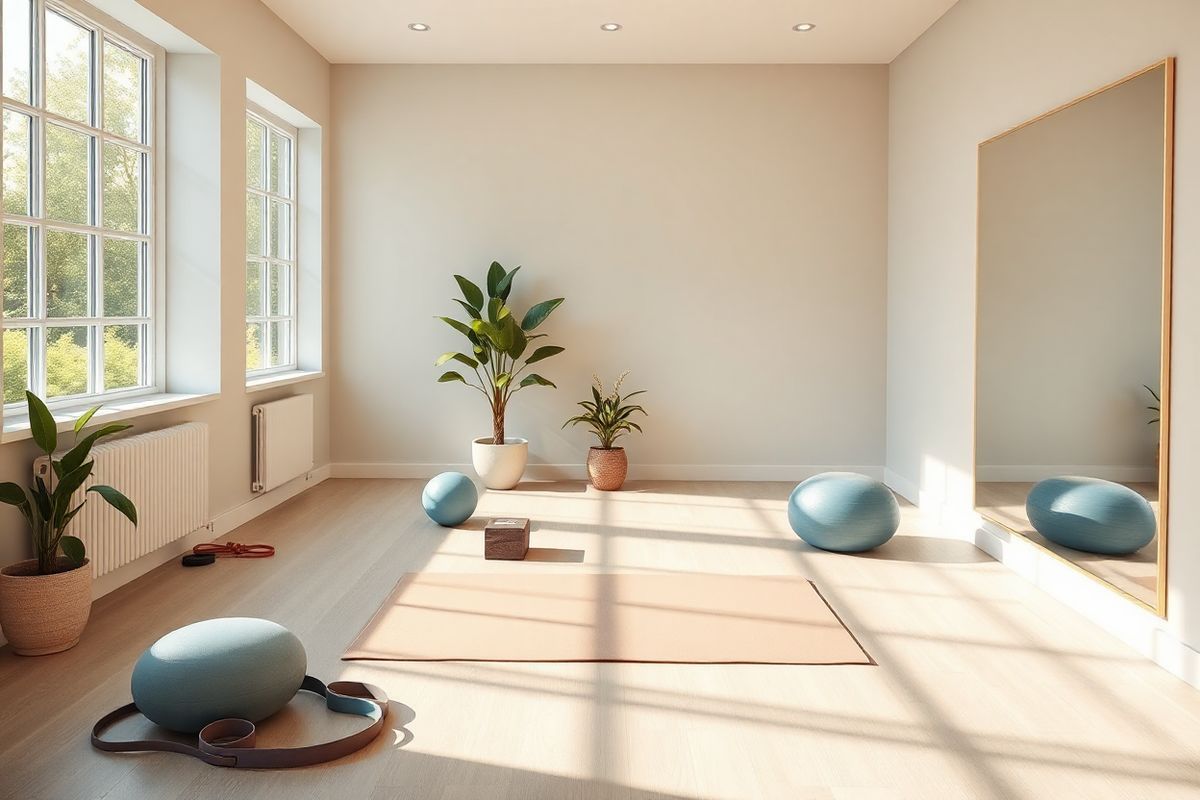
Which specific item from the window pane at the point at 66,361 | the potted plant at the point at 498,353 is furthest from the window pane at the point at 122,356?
the potted plant at the point at 498,353

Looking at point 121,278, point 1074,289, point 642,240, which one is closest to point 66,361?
point 121,278

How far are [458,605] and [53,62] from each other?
8.31 feet

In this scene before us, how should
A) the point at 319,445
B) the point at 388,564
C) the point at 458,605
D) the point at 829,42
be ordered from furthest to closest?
the point at 319,445, the point at 829,42, the point at 388,564, the point at 458,605

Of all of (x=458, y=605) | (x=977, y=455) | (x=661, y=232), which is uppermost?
(x=661, y=232)

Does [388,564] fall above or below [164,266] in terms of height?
below

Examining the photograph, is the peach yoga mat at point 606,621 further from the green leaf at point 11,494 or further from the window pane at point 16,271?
the window pane at point 16,271

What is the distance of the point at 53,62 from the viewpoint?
3.67m

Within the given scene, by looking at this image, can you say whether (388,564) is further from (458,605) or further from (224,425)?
(224,425)

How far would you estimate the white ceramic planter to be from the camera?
6.07 metres

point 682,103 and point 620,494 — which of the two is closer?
point 620,494

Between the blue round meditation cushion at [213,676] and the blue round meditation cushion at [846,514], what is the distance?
259 centimetres

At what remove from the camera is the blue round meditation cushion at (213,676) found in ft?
7.79

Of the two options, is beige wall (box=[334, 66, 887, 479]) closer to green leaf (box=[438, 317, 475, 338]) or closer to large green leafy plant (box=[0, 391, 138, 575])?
green leaf (box=[438, 317, 475, 338])

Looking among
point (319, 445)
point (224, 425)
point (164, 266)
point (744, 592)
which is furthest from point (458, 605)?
point (319, 445)
